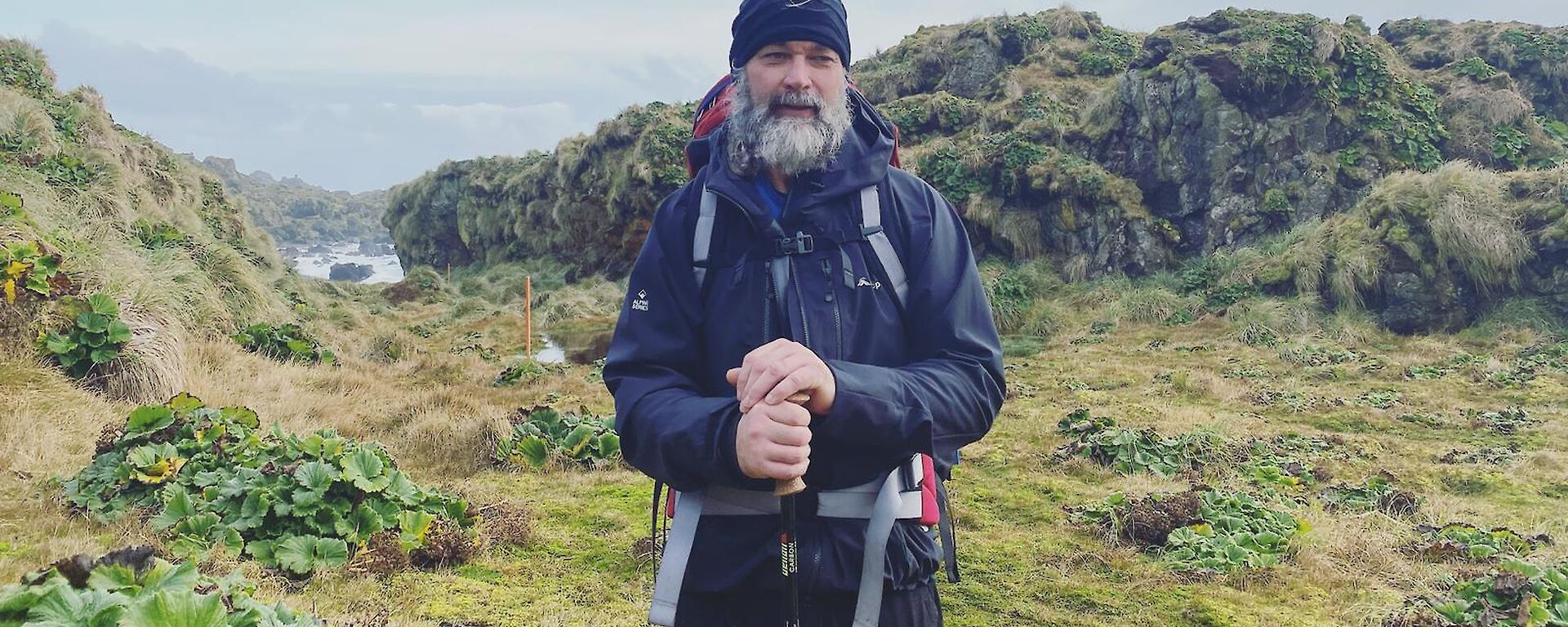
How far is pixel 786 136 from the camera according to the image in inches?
70.0

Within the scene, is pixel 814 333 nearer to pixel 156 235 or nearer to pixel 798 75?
pixel 798 75

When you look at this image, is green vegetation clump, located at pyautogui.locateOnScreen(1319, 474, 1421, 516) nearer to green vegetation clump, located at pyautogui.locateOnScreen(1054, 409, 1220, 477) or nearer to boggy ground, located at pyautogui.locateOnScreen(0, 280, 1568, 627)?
boggy ground, located at pyautogui.locateOnScreen(0, 280, 1568, 627)

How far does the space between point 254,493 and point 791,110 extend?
3539mm

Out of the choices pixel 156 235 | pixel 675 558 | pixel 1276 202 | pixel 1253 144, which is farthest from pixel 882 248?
pixel 1253 144

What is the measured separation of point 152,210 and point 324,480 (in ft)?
39.5

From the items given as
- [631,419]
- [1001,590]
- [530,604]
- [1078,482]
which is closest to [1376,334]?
[1078,482]

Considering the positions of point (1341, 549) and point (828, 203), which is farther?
point (1341, 549)

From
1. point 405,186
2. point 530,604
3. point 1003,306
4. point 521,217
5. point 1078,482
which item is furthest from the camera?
point 405,186

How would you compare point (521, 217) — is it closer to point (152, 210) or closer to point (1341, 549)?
point (152, 210)

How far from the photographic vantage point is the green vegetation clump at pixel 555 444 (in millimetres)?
6410

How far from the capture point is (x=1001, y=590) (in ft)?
14.0

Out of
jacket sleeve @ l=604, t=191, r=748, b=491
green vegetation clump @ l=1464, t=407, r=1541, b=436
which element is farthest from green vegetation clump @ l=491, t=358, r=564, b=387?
green vegetation clump @ l=1464, t=407, r=1541, b=436

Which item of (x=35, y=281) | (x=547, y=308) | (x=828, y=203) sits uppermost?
(x=828, y=203)

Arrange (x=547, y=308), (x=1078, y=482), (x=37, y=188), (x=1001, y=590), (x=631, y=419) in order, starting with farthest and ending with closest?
(x=547, y=308), (x=37, y=188), (x=1078, y=482), (x=1001, y=590), (x=631, y=419)
